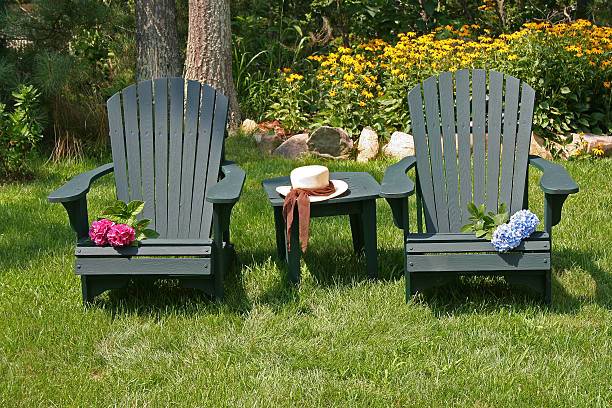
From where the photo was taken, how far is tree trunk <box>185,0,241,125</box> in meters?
6.40

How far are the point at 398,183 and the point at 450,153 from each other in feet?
1.84

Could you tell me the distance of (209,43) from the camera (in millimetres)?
6453

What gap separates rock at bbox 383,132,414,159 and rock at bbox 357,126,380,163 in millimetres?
102

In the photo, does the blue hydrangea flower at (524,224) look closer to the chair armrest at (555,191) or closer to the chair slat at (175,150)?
the chair armrest at (555,191)

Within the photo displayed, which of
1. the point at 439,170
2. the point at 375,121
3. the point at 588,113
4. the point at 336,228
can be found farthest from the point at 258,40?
the point at 439,170

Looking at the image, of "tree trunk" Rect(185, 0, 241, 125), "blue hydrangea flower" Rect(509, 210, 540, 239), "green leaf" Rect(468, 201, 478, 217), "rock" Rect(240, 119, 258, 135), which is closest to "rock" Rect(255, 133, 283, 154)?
"rock" Rect(240, 119, 258, 135)

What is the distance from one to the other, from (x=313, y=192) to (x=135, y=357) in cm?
114

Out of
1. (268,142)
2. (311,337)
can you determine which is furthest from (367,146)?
(311,337)

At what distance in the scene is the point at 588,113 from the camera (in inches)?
247

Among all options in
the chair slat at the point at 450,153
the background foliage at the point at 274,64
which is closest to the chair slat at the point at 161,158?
the chair slat at the point at 450,153

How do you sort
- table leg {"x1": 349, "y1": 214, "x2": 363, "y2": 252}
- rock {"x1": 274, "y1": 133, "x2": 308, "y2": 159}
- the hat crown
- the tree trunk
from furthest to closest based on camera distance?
1. the tree trunk
2. rock {"x1": 274, "y1": 133, "x2": 308, "y2": 159}
3. table leg {"x1": 349, "y1": 214, "x2": 363, "y2": 252}
4. the hat crown

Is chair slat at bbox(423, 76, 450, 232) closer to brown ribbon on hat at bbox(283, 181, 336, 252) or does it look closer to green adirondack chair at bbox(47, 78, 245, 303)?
brown ribbon on hat at bbox(283, 181, 336, 252)

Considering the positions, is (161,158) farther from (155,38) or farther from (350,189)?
(155,38)

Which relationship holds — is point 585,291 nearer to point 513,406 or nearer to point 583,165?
point 513,406
